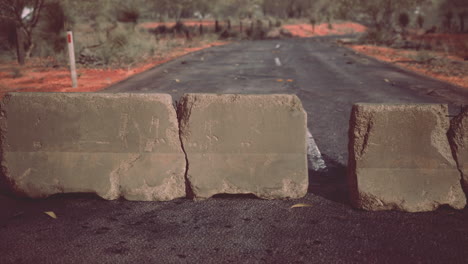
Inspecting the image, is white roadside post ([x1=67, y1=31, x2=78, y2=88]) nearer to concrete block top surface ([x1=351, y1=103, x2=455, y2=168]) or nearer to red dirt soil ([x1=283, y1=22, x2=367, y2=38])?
concrete block top surface ([x1=351, y1=103, x2=455, y2=168])

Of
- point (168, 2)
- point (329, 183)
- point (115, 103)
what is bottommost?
point (329, 183)

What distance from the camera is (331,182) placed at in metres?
3.93

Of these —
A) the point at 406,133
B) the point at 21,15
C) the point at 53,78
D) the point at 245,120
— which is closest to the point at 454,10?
the point at 21,15

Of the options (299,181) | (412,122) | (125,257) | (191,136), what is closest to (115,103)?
(191,136)

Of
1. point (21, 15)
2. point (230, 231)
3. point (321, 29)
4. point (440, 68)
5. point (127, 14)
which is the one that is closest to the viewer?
point (230, 231)

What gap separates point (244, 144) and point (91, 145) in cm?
135

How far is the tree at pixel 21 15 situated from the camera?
15070 mm

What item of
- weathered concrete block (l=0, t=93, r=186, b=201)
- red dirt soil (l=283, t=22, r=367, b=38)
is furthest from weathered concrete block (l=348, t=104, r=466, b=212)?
red dirt soil (l=283, t=22, r=367, b=38)

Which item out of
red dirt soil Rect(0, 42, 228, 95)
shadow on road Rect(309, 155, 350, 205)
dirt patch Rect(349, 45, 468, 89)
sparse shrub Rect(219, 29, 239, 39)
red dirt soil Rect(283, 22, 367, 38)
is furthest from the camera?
red dirt soil Rect(283, 22, 367, 38)

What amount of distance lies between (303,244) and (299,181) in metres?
0.79

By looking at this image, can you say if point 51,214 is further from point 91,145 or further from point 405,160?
point 405,160

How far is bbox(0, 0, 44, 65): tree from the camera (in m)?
15.1

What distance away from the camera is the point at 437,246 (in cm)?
269

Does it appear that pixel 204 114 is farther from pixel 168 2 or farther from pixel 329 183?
pixel 168 2
